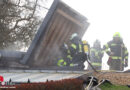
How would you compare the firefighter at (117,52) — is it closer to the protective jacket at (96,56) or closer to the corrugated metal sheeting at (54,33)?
the protective jacket at (96,56)

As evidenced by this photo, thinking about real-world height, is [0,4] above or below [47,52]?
above

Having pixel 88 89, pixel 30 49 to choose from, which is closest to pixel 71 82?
pixel 88 89

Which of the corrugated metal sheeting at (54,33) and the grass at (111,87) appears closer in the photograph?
the grass at (111,87)

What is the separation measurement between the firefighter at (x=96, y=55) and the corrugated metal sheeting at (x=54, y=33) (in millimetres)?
1505

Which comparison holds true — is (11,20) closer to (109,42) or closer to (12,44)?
(12,44)

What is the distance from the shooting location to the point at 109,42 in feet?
29.3

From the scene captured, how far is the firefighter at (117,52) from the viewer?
28.5ft

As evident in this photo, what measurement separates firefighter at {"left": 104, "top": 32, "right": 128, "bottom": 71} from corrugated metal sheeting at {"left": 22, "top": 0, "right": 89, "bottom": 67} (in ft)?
4.95

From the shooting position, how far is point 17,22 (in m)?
14.4

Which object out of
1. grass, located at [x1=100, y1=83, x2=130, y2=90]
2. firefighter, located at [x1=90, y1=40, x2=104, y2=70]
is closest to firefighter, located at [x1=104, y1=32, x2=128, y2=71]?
firefighter, located at [x1=90, y1=40, x2=104, y2=70]

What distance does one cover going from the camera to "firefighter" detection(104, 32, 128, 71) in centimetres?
868

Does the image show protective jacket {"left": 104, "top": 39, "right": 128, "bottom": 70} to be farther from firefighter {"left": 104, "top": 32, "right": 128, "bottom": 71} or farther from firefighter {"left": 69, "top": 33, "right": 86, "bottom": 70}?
firefighter {"left": 69, "top": 33, "right": 86, "bottom": 70}

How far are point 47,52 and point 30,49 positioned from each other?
1.01 metres

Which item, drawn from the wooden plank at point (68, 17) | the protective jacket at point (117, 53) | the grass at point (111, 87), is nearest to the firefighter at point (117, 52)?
the protective jacket at point (117, 53)
